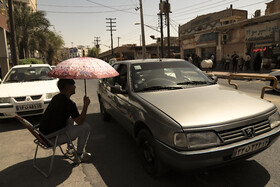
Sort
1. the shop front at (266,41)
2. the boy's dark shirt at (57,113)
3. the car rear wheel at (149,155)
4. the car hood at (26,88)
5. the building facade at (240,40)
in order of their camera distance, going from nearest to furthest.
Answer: the car rear wheel at (149,155), the boy's dark shirt at (57,113), the car hood at (26,88), the shop front at (266,41), the building facade at (240,40)

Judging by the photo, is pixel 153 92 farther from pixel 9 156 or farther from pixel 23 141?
pixel 23 141

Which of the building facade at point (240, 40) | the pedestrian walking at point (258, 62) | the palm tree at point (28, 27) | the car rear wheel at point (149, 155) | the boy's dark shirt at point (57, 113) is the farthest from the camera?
the palm tree at point (28, 27)

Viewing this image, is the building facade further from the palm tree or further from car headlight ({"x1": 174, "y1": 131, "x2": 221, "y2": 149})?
car headlight ({"x1": 174, "y1": 131, "x2": 221, "y2": 149})

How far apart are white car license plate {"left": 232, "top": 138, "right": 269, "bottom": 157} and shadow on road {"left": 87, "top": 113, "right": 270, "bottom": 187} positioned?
1.59 ft

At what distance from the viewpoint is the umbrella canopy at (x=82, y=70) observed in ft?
8.93

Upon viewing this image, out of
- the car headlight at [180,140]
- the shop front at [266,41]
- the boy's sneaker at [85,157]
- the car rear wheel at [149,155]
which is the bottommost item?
the boy's sneaker at [85,157]

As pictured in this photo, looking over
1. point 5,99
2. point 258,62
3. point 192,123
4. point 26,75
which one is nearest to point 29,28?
point 26,75

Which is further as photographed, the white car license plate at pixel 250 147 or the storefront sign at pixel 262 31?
the storefront sign at pixel 262 31

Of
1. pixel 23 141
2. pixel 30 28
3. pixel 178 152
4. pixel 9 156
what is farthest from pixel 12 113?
pixel 30 28

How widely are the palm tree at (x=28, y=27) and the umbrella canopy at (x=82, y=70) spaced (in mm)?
23660

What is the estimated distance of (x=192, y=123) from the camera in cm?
221

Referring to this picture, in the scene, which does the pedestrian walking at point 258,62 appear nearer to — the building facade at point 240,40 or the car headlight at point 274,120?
the building facade at point 240,40

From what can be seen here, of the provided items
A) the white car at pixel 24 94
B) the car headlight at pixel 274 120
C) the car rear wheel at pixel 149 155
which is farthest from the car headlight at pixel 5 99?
the car headlight at pixel 274 120

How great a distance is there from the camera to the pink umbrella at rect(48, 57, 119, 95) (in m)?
2.72
